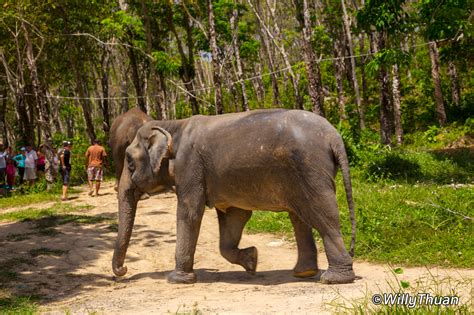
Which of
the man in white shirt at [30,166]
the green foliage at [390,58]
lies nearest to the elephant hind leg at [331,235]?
the green foliage at [390,58]

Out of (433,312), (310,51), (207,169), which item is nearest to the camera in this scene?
(433,312)

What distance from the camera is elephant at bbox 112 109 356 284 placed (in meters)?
7.08

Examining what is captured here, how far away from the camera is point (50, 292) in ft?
26.0

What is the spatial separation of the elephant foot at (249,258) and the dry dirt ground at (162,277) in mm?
170

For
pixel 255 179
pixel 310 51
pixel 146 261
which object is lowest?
pixel 146 261

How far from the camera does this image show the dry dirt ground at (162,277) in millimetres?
6090

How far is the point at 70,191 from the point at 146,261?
9671 mm

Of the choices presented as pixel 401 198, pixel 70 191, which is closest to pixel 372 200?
pixel 401 198

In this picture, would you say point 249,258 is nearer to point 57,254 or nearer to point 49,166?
point 57,254

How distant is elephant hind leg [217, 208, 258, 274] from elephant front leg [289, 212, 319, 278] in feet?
2.35

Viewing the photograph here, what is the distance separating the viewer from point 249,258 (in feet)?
26.9

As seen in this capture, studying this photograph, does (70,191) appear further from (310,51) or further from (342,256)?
(342,256)

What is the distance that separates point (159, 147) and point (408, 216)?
14.5ft

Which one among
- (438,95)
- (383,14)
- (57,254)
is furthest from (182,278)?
(438,95)
